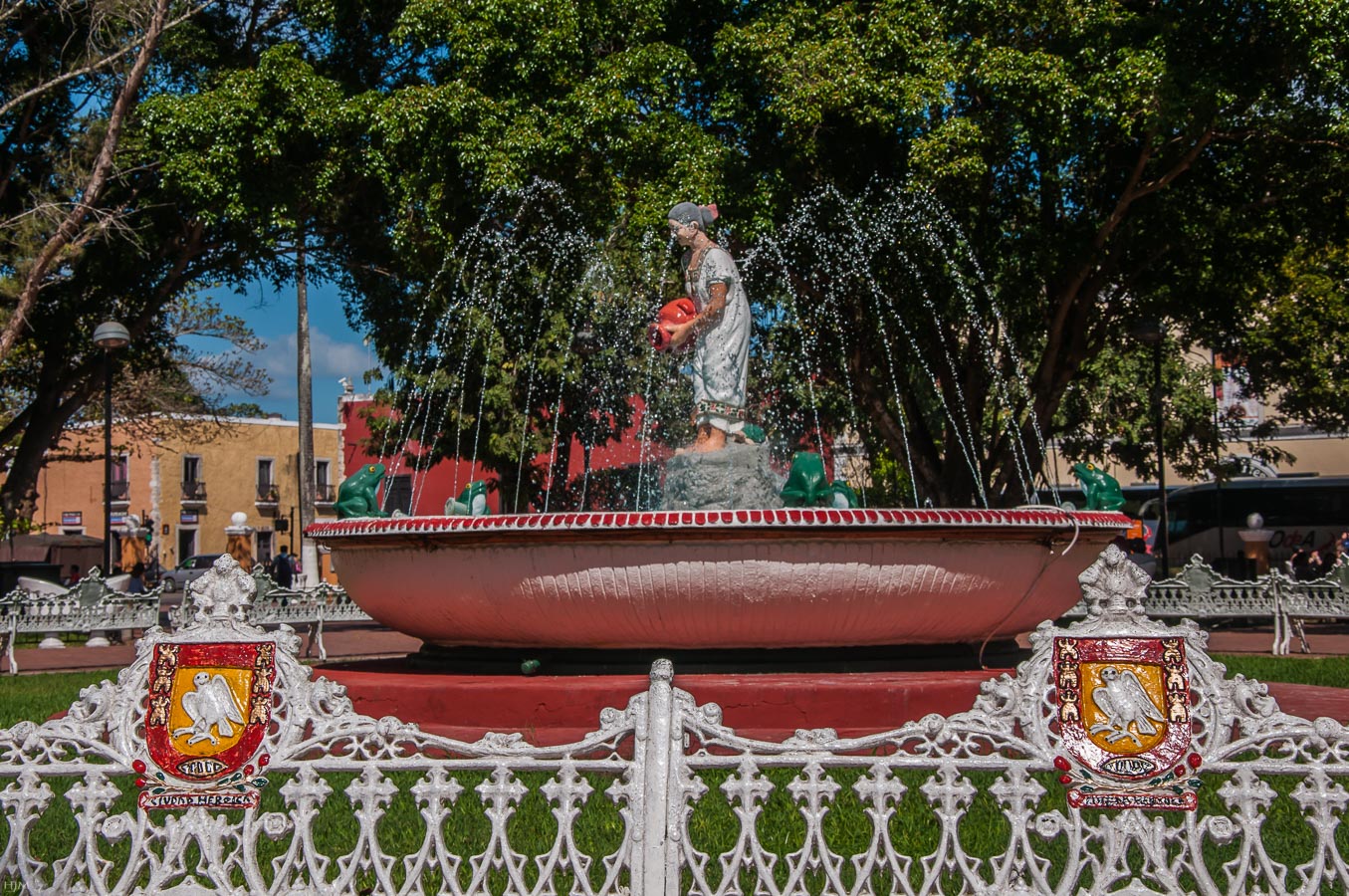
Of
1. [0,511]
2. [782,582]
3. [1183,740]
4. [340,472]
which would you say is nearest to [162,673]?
[1183,740]

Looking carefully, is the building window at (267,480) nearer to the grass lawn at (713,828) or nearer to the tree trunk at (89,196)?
the tree trunk at (89,196)

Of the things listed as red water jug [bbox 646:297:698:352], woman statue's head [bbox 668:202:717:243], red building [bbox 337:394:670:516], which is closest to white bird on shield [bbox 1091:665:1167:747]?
red water jug [bbox 646:297:698:352]

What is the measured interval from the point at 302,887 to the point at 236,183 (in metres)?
13.5

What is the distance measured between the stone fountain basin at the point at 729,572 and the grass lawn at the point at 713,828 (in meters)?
0.83

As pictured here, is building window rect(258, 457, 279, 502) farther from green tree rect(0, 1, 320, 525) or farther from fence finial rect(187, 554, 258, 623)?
fence finial rect(187, 554, 258, 623)

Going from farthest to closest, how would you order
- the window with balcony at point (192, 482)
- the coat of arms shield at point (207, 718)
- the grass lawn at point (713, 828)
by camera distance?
the window with balcony at point (192, 482) → the grass lawn at point (713, 828) → the coat of arms shield at point (207, 718)

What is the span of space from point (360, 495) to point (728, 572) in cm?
273

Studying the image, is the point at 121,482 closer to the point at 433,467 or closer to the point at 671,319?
the point at 433,467

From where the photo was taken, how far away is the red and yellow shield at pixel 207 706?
11.5 feet

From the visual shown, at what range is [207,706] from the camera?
140 inches

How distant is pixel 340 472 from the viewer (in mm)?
47625

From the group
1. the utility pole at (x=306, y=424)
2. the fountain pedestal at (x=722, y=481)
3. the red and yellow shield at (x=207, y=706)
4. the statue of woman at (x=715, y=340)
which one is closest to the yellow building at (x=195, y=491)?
the utility pole at (x=306, y=424)

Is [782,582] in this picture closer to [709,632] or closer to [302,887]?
[709,632]

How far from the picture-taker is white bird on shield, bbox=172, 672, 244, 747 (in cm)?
354
